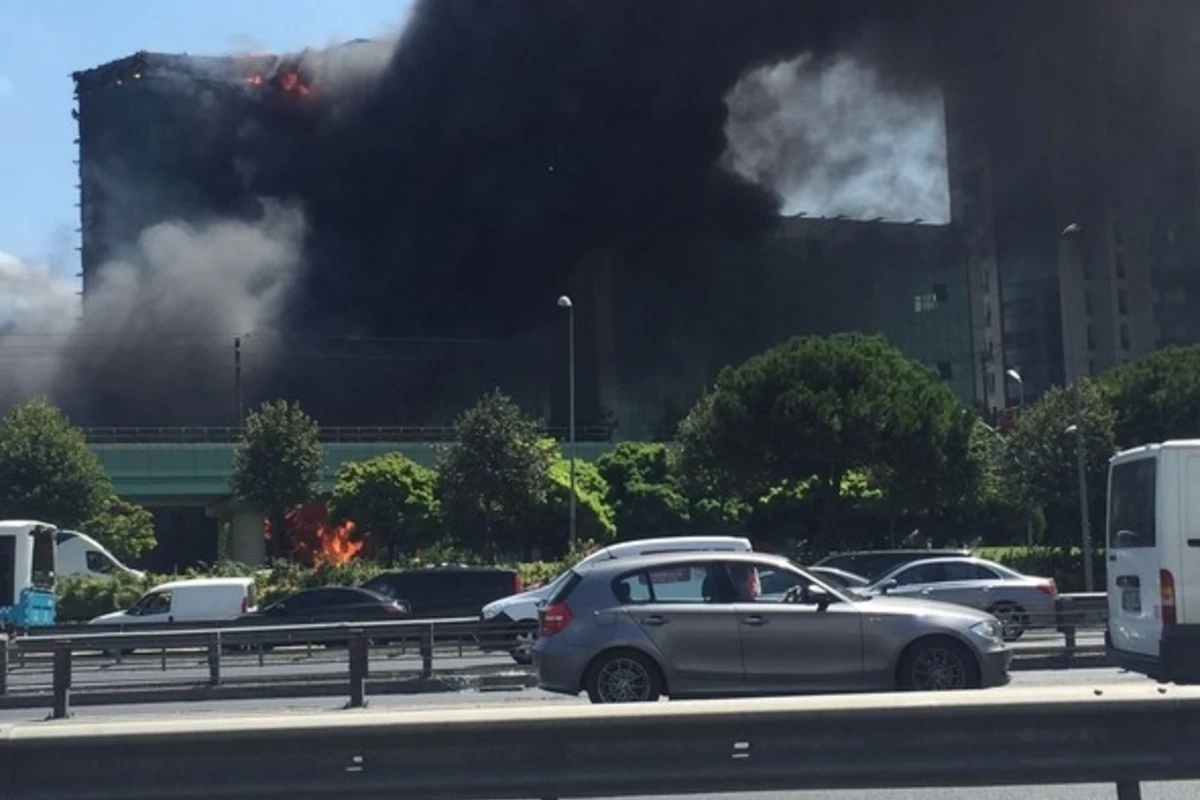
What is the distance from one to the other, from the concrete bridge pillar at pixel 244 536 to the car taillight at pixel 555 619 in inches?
1840

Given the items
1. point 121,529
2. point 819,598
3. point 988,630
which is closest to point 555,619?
point 819,598

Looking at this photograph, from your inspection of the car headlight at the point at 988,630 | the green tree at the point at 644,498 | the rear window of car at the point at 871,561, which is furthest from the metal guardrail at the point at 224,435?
the car headlight at the point at 988,630

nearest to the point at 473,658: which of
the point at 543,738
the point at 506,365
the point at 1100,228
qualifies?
the point at 543,738

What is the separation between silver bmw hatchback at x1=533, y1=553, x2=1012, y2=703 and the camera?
511 inches

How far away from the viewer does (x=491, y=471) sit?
47.7m

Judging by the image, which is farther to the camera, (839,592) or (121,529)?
Answer: (121,529)

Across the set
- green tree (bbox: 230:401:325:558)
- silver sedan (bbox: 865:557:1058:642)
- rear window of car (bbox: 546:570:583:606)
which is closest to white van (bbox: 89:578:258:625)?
silver sedan (bbox: 865:557:1058:642)

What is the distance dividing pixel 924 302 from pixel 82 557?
5162 cm

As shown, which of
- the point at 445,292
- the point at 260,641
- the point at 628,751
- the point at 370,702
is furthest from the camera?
the point at 445,292

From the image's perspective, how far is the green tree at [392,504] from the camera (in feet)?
168

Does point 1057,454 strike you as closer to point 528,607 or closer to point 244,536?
point 528,607

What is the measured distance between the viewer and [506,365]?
7962 centimetres

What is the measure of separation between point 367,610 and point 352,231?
157 ft

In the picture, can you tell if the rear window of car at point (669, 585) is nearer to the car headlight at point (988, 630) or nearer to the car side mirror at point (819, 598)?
the car side mirror at point (819, 598)
